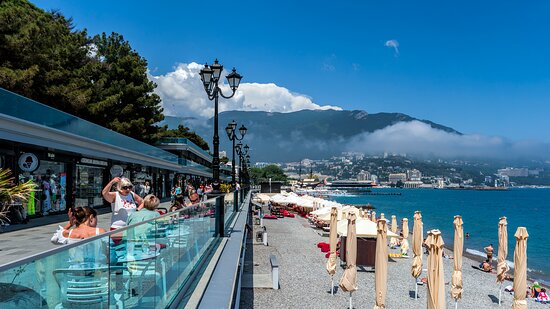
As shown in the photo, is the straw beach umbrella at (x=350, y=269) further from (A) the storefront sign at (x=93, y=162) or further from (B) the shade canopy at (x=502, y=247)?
(A) the storefront sign at (x=93, y=162)

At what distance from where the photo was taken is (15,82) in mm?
22484

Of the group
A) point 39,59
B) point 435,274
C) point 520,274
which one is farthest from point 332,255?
point 39,59

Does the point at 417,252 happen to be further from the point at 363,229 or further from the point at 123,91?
the point at 123,91

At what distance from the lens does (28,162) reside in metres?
15.9

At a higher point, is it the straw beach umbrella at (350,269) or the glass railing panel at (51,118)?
the glass railing panel at (51,118)

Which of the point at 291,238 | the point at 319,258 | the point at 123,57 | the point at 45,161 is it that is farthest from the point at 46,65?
the point at 319,258

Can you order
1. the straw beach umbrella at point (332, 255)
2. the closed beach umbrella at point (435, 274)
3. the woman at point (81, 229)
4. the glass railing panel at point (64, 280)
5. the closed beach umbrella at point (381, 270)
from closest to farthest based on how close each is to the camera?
the glass railing panel at point (64, 280)
the woman at point (81, 229)
the closed beach umbrella at point (435, 274)
the closed beach umbrella at point (381, 270)
the straw beach umbrella at point (332, 255)

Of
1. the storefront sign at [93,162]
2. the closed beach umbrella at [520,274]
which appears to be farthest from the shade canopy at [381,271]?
the storefront sign at [93,162]

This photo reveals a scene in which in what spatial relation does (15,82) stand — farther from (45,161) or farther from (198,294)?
(198,294)

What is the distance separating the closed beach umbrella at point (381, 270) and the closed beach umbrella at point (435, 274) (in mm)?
1287

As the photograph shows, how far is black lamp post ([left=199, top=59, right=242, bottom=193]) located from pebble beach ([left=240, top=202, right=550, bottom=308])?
3467 millimetres

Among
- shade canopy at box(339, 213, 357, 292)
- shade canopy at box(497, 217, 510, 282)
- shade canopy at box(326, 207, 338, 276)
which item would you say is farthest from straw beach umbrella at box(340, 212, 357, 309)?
shade canopy at box(497, 217, 510, 282)

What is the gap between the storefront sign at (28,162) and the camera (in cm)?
1571

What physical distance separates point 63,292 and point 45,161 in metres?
17.5
